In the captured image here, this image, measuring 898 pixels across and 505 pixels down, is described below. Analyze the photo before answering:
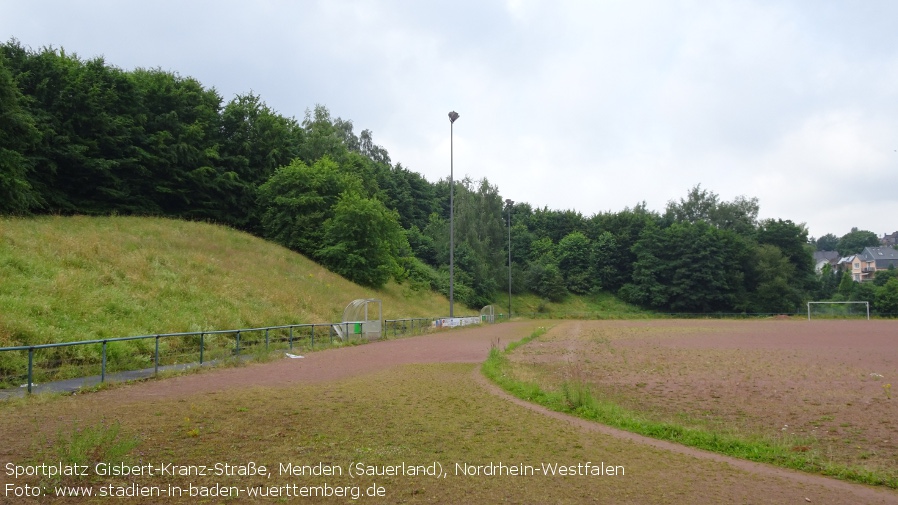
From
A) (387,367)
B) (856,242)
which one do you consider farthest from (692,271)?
(856,242)

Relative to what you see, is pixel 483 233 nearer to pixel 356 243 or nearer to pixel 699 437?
pixel 356 243

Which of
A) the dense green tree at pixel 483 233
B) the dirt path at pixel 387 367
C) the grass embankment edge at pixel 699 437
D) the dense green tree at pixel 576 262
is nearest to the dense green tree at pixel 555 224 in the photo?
the dense green tree at pixel 576 262

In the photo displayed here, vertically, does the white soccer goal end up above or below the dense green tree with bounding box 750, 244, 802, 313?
below

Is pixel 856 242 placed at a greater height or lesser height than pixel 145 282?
greater

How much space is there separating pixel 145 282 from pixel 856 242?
Answer: 196m

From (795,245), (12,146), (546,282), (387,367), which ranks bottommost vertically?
(387,367)

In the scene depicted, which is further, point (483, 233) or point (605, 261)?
point (605, 261)

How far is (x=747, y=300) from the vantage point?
81688 mm

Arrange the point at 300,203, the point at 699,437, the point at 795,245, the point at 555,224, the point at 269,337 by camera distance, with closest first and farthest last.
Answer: the point at 699,437 < the point at 269,337 < the point at 300,203 < the point at 795,245 < the point at 555,224

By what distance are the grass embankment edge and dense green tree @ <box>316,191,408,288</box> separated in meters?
37.2

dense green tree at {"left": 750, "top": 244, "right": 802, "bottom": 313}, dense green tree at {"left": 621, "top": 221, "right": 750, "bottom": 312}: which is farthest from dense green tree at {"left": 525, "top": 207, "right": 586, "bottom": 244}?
dense green tree at {"left": 750, "top": 244, "right": 802, "bottom": 313}

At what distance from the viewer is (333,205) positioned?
50906 millimetres

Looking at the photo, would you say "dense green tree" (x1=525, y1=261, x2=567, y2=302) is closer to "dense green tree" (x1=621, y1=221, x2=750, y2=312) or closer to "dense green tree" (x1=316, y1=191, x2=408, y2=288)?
"dense green tree" (x1=621, y1=221, x2=750, y2=312)

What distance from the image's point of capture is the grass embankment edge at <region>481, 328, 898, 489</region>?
6207mm
